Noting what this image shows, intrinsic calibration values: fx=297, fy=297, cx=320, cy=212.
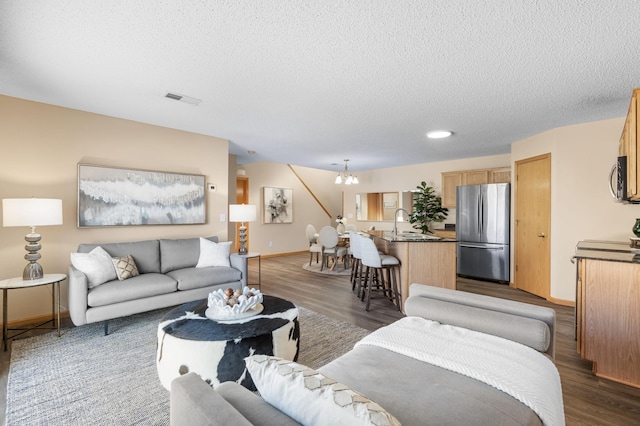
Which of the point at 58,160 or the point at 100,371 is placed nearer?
the point at 100,371

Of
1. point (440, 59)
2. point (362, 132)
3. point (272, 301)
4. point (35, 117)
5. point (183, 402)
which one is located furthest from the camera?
point (362, 132)

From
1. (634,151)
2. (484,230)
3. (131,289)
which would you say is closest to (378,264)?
(634,151)

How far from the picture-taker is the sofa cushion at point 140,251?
343 centimetres

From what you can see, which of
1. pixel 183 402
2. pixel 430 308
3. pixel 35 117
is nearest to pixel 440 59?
pixel 430 308

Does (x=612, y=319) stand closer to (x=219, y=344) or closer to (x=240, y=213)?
(x=219, y=344)

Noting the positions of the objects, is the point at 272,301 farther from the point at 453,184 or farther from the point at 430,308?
the point at 453,184

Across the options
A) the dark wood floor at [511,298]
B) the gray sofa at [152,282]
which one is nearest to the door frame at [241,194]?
the dark wood floor at [511,298]

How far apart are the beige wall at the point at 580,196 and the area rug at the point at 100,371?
3.19 meters

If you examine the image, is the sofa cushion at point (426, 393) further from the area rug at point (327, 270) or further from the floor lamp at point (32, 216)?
the area rug at point (327, 270)

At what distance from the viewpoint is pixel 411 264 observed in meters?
3.66

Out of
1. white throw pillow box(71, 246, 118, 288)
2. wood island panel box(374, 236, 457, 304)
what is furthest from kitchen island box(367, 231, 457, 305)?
white throw pillow box(71, 246, 118, 288)

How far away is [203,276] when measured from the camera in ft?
11.8

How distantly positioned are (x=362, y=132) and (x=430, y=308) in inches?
121

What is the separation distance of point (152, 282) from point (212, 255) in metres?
0.86
